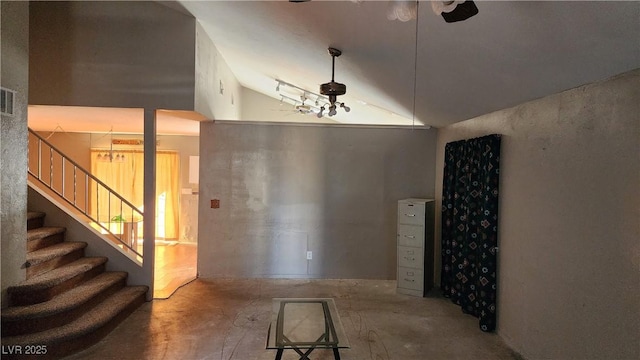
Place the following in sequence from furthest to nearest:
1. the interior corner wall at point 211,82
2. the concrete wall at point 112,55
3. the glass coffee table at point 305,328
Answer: the interior corner wall at point 211,82 < the concrete wall at point 112,55 < the glass coffee table at point 305,328

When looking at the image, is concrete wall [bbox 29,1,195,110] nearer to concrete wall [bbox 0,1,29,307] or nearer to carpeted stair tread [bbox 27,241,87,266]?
concrete wall [bbox 0,1,29,307]

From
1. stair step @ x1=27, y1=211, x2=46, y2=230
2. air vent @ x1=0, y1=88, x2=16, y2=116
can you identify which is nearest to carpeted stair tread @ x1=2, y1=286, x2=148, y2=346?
stair step @ x1=27, y1=211, x2=46, y2=230

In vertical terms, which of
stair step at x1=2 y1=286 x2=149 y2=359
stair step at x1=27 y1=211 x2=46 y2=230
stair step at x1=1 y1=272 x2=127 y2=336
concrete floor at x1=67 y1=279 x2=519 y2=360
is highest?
stair step at x1=27 y1=211 x2=46 y2=230

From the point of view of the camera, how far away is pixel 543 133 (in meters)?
2.69

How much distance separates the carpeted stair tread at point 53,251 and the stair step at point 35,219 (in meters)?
0.33

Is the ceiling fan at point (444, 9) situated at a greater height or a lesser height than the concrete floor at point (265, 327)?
greater

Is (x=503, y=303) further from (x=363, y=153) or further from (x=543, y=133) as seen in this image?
(x=363, y=153)

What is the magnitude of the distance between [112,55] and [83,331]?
2.82 m

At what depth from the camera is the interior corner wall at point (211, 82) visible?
13.9 ft

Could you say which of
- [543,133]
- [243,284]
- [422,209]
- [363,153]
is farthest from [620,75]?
[243,284]

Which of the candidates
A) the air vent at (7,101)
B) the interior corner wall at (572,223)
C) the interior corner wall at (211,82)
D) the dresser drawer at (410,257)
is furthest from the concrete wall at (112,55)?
the interior corner wall at (572,223)

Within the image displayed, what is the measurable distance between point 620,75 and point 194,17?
3881 millimetres

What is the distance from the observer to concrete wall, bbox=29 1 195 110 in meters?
3.93

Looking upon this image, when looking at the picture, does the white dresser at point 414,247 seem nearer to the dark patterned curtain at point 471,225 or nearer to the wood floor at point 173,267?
the dark patterned curtain at point 471,225
